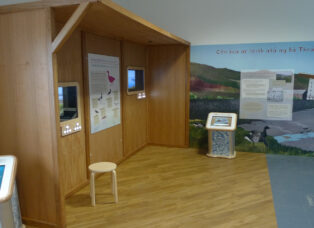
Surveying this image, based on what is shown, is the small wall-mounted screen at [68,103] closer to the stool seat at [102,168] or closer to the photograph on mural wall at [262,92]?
the stool seat at [102,168]

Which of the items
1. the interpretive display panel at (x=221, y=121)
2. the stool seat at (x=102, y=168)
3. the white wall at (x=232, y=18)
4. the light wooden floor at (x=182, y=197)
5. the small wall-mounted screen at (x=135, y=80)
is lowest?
the light wooden floor at (x=182, y=197)

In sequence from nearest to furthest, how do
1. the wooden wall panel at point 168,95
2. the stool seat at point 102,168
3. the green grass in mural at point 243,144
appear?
the stool seat at point 102,168, the green grass in mural at point 243,144, the wooden wall panel at point 168,95

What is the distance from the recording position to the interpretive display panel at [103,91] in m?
4.59

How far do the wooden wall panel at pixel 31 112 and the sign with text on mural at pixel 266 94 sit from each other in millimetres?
4507

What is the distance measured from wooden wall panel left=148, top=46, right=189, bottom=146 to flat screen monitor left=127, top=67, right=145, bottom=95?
0.39 meters

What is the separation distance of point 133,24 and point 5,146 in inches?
85.5

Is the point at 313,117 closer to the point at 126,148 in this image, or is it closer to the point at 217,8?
the point at 217,8

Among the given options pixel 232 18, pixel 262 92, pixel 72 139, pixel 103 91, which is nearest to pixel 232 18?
pixel 232 18

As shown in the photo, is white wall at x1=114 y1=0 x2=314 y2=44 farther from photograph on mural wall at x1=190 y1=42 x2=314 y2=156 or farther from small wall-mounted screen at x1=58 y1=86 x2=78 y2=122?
small wall-mounted screen at x1=58 y1=86 x2=78 y2=122

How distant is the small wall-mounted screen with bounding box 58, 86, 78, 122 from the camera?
3.87 meters

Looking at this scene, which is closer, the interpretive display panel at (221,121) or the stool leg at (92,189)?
the stool leg at (92,189)

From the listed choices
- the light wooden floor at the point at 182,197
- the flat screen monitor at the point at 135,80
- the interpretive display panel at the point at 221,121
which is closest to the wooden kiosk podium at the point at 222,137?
the interpretive display panel at the point at 221,121

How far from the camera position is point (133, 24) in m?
3.82

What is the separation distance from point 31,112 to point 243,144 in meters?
4.71
